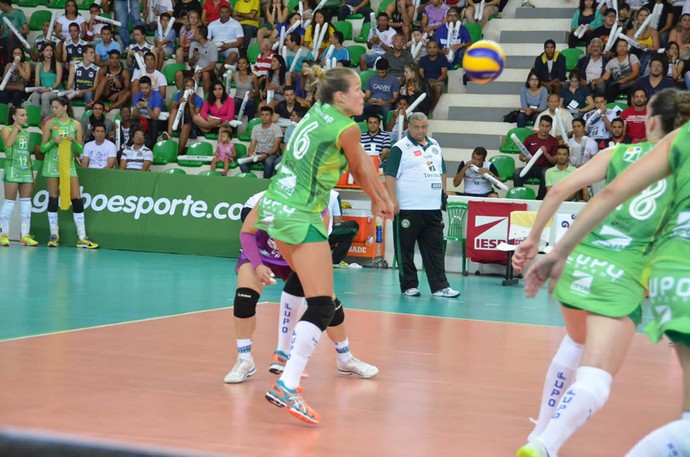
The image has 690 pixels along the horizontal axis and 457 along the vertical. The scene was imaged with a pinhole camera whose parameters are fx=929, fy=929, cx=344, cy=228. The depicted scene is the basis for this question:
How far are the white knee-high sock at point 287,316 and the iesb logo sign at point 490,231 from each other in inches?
318

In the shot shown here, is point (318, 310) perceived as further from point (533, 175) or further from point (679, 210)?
point (533, 175)

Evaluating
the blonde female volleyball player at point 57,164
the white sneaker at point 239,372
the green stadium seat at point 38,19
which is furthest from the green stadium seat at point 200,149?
the white sneaker at point 239,372

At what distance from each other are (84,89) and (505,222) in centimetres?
995

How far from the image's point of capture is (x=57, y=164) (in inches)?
610

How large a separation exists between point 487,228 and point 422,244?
2.87 m

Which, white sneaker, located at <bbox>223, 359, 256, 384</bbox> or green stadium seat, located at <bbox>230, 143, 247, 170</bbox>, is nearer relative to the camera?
white sneaker, located at <bbox>223, 359, 256, 384</bbox>

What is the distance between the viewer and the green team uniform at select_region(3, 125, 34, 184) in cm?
1516

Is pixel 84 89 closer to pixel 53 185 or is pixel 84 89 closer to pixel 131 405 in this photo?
pixel 53 185

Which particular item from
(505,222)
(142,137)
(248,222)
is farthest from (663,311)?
(142,137)

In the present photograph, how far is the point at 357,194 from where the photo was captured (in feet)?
49.6

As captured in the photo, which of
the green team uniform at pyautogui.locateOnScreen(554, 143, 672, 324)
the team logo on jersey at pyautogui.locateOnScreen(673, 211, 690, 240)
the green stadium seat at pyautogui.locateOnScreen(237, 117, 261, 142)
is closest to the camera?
the team logo on jersey at pyautogui.locateOnScreen(673, 211, 690, 240)

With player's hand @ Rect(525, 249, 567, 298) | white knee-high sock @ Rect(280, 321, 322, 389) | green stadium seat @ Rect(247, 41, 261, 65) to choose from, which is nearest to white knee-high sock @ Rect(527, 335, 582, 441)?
player's hand @ Rect(525, 249, 567, 298)

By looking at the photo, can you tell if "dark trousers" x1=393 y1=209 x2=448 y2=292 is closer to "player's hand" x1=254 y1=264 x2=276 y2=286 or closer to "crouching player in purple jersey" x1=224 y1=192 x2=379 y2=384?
"crouching player in purple jersey" x1=224 y1=192 x2=379 y2=384

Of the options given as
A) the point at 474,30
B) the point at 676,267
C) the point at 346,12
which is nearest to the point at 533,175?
the point at 474,30
